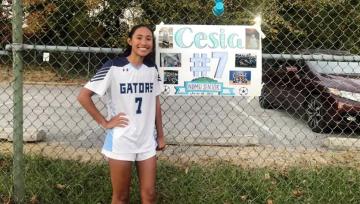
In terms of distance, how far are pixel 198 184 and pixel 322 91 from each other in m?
4.49

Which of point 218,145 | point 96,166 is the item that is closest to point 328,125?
point 218,145

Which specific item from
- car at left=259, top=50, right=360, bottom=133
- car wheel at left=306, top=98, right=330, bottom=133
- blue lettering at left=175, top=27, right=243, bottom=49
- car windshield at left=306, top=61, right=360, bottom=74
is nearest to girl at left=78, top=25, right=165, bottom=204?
blue lettering at left=175, top=27, right=243, bottom=49

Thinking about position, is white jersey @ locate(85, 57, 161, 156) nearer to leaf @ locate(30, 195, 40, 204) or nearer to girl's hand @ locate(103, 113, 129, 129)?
girl's hand @ locate(103, 113, 129, 129)

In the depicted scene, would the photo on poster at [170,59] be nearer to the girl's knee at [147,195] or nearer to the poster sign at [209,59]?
the poster sign at [209,59]

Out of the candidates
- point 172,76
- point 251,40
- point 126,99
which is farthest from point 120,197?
point 251,40

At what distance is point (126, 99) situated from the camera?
346cm

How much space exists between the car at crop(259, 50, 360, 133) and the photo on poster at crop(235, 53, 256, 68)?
3.79 meters

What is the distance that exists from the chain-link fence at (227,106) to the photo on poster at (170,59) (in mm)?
398

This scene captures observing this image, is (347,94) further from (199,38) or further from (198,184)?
(199,38)

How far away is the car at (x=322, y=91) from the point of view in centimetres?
820

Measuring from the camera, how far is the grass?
4438mm

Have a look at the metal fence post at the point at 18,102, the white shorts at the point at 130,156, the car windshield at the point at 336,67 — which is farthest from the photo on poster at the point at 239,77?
the car windshield at the point at 336,67

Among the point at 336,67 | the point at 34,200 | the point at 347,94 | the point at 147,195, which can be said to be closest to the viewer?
the point at 147,195

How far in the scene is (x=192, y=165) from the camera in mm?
5195
